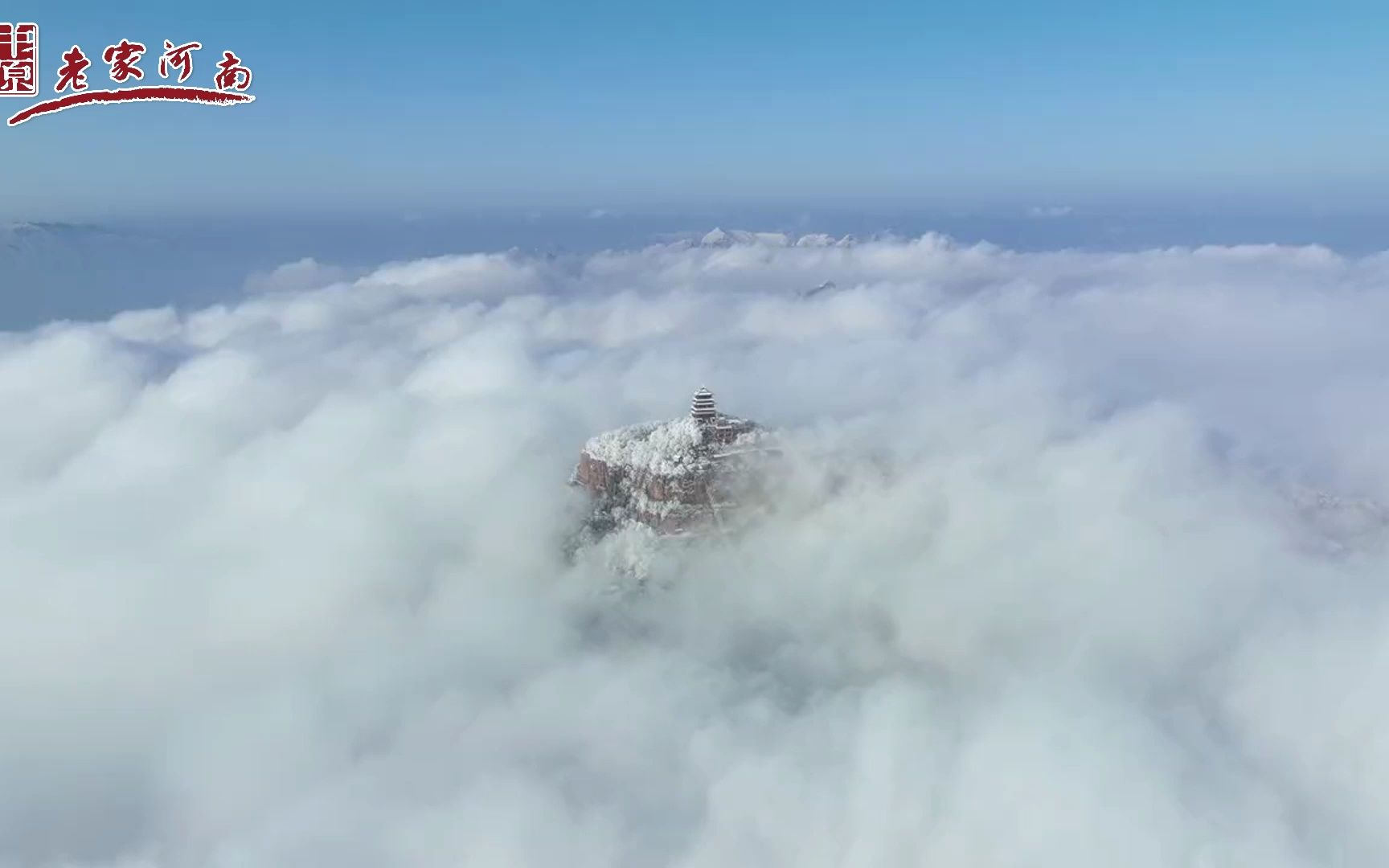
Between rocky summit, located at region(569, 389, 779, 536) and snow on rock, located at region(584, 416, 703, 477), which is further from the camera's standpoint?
snow on rock, located at region(584, 416, 703, 477)

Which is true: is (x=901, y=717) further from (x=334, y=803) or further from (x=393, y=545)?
(x=393, y=545)

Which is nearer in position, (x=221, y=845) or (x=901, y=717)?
(x=221, y=845)

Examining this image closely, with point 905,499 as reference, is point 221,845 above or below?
below

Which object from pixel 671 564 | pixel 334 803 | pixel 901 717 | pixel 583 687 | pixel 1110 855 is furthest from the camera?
pixel 671 564

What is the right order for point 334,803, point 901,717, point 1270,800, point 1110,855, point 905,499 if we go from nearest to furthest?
point 1110,855, point 1270,800, point 334,803, point 901,717, point 905,499

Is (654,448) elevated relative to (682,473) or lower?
elevated

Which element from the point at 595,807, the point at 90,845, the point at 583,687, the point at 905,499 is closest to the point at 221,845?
the point at 90,845

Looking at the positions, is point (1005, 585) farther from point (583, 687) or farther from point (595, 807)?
point (595, 807)

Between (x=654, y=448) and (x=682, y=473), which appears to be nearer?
(x=682, y=473)

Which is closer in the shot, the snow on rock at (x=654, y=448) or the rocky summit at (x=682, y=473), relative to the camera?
the rocky summit at (x=682, y=473)
